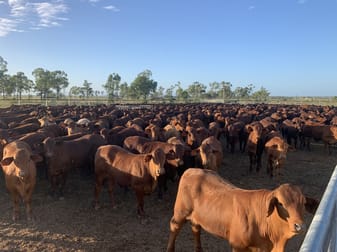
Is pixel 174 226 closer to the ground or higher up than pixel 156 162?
closer to the ground

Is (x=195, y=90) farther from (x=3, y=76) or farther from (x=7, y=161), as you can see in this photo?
(x=7, y=161)

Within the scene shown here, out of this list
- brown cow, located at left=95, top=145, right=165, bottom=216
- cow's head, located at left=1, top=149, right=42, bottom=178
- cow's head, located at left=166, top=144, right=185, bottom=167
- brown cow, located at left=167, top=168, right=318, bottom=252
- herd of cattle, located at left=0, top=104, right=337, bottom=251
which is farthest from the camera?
cow's head, located at left=166, top=144, right=185, bottom=167

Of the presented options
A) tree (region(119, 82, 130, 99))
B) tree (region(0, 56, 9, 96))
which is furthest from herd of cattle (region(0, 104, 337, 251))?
tree (region(119, 82, 130, 99))

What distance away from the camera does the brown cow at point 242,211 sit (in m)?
3.38

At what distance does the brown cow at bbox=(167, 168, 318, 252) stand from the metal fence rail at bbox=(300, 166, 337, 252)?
1.35m

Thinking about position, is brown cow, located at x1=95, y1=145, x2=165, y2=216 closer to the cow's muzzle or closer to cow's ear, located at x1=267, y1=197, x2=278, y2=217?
cow's ear, located at x1=267, y1=197, x2=278, y2=217

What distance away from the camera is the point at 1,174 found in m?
10.0

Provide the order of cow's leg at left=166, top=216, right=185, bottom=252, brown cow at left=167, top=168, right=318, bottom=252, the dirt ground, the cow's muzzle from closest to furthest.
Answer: the cow's muzzle → brown cow at left=167, top=168, right=318, bottom=252 → cow's leg at left=166, top=216, right=185, bottom=252 → the dirt ground

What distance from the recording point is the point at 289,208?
3311 mm

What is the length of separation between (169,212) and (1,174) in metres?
6.02

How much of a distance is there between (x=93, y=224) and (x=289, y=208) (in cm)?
489

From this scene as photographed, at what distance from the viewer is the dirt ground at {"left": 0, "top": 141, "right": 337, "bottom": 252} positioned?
5.97m

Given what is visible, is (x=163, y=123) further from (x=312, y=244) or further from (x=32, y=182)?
(x=312, y=244)

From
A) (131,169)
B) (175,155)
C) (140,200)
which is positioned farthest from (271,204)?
(175,155)
